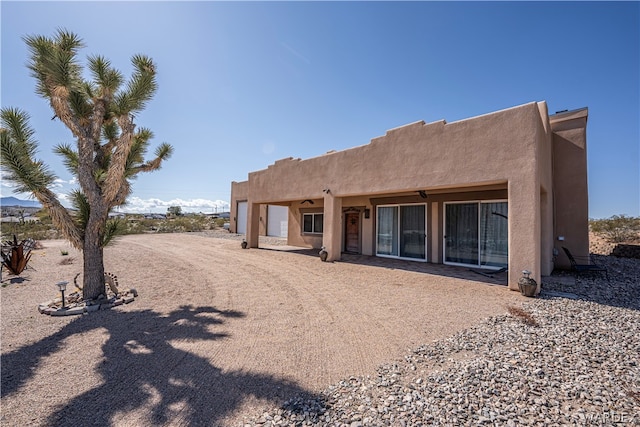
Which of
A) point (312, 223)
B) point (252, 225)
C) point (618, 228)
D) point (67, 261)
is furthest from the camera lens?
point (618, 228)

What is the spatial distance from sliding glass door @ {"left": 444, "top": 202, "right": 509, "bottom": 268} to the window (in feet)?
25.2

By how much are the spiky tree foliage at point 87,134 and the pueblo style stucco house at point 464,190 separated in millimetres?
7332

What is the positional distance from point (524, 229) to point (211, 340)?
293 inches

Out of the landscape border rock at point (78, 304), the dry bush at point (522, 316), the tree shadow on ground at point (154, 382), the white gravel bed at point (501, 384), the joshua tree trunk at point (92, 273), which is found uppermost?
the joshua tree trunk at point (92, 273)

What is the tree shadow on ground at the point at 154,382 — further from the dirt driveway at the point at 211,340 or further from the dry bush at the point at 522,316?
the dry bush at the point at 522,316

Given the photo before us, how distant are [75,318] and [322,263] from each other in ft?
25.3

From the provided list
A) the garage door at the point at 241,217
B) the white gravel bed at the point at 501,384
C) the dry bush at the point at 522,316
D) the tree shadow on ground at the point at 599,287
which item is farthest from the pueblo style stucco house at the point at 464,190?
the garage door at the point at 241,217

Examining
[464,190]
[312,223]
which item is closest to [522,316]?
[464,190]

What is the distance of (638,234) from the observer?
1811cm

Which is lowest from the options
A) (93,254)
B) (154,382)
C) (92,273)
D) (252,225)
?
(154,382)

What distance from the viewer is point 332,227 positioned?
11852 mm

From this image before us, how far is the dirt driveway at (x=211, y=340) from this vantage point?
9.50 feet

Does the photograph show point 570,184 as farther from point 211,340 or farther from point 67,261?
point 67,261

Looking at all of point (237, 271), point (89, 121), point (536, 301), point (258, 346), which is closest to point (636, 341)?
point (536, 301)
